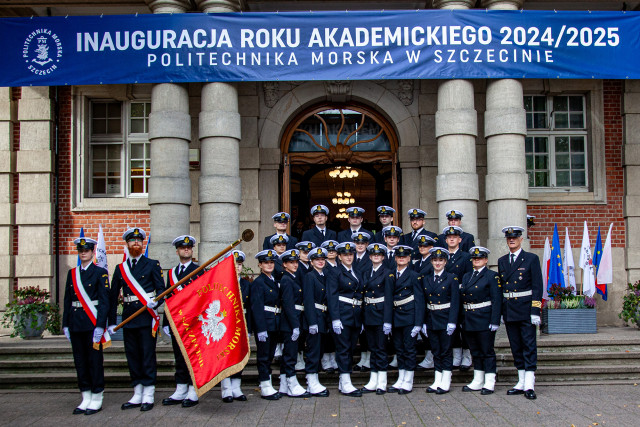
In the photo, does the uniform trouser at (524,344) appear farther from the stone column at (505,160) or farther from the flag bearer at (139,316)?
the flag bearer at (139,316)

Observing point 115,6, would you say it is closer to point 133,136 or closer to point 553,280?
point 133,136

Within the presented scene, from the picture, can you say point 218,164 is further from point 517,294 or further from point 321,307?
point 517,294

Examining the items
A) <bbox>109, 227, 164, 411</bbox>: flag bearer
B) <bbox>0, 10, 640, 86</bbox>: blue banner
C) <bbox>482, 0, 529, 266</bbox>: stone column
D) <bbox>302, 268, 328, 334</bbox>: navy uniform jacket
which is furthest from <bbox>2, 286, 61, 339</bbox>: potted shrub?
<bbox>482, 0, 529, 266</bbox>: stone column

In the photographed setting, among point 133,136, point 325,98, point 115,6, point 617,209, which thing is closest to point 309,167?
point 325,98

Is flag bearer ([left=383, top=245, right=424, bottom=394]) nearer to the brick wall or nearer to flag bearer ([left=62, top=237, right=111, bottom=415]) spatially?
flag bearer ([left=62, top=237, right=111, bottom=415])

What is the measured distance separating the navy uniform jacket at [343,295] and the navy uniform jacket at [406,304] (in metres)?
0.39

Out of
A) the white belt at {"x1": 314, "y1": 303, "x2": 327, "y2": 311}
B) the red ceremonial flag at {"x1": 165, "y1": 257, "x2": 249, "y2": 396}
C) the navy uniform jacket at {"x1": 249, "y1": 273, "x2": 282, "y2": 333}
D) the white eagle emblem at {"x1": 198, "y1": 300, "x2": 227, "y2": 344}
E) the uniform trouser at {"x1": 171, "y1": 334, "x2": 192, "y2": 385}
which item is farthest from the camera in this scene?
the white belt at {"x1": 314, "y1": 303, "x2": 327, "y2": 311}

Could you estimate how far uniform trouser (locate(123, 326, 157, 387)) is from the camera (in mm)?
7906

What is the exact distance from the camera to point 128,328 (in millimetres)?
7957

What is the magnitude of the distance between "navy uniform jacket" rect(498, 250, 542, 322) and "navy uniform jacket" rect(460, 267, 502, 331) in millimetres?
167

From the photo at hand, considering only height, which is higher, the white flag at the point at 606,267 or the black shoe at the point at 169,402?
the white flag at the point at 606,267

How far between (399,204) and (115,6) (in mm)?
6506

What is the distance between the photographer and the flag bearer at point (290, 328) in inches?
326

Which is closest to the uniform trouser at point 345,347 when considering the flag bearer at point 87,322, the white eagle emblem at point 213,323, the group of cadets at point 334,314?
the group of cadets at point 334,314
